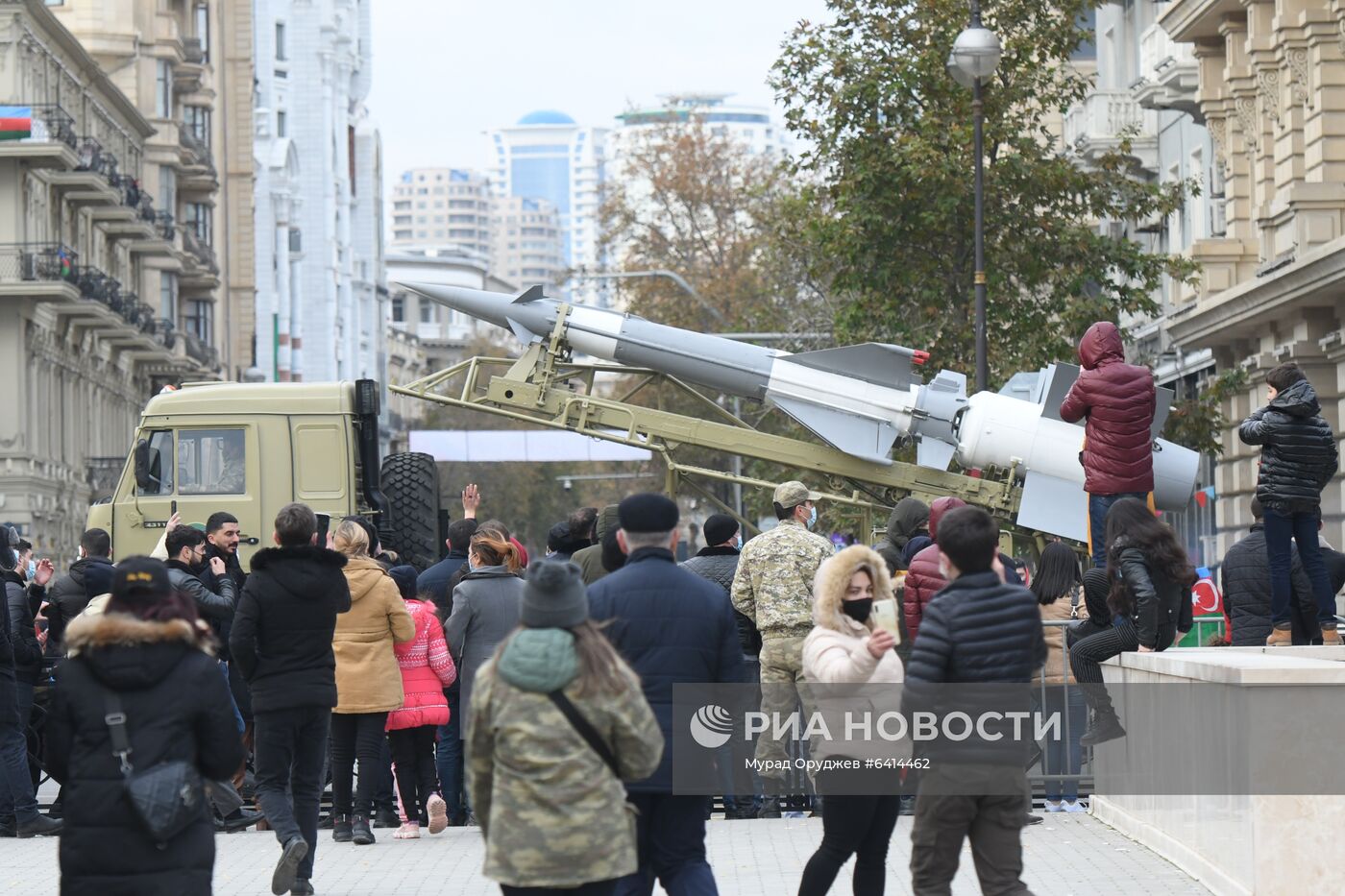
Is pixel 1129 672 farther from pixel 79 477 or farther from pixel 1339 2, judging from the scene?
pixel 79 477

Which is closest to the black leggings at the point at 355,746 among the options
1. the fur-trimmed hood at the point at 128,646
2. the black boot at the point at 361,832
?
the black boot at the point at 361,832

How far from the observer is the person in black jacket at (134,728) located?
23.5 feet

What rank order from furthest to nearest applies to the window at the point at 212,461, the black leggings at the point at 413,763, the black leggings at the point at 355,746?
the window at the point at 212,461, the black leggings at the point at 413,763, the black leggings at the point at 355,746

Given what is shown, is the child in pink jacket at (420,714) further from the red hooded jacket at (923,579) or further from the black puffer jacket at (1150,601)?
the black puffer jacket at (1150,601)

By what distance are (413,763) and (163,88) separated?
175 feet

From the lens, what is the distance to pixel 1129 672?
12352mm

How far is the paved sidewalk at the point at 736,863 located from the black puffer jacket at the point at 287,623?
1275 mm

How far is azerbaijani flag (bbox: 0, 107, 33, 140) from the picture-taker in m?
45.1

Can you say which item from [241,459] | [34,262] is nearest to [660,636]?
[241,459]

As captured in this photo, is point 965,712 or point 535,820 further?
point 965,712

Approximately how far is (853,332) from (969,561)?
67.4 ft

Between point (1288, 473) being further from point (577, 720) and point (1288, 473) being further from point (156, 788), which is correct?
point (156, 788)

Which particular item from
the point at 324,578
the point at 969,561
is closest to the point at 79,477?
the point at 324,578

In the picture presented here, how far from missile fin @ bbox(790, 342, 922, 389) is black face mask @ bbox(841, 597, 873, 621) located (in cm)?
1526
